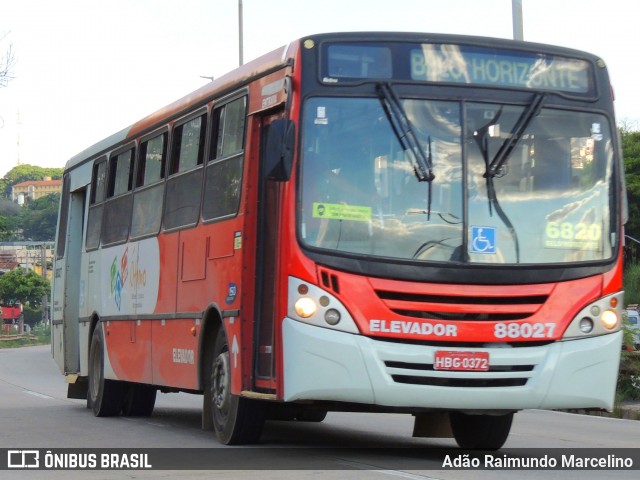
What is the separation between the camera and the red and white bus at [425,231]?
1062 centimetres

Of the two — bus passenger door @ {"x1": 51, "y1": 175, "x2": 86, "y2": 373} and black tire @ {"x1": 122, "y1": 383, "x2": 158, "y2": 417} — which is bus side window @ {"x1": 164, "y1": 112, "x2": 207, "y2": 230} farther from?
bus passenger door @ {"x1": 51, "y1": 175, "x2": 86, "y2": 373}

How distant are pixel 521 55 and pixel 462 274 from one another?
6.45 ft

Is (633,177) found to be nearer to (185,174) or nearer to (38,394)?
(38,394)

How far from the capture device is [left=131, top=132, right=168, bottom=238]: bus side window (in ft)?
50.4

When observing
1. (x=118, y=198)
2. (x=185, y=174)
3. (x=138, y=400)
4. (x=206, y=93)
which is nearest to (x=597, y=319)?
(x=206, y=93)

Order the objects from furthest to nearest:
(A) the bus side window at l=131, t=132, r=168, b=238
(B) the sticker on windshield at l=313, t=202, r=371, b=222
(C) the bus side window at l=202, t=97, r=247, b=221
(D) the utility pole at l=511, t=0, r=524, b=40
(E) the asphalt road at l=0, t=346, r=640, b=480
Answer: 1. (D) the utility pole at l=511, t=0, r=524, b=40
2. (A) the bus side window at l=131, t=132, r=168, b=238
3. (C) the bus side window at l=202, t=97, r=247, b=221
4. (B) the sticker on windshield at l=313, t=202, r=371, b=222
5. (E) the asphalt road at l=0, t=346, r=640, b=480

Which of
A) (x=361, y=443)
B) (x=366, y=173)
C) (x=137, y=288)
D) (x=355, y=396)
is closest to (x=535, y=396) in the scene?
(x=355, y=396)

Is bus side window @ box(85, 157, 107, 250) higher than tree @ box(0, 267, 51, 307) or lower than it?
lower

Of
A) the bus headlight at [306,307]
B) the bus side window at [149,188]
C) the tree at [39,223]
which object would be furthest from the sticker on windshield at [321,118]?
the tree at [39,223]

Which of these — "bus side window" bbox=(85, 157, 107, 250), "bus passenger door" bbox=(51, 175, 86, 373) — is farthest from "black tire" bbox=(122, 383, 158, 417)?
"bus side window" bbox=(85, 157, 107, 250)

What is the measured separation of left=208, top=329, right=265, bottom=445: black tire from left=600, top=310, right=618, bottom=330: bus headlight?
3.05m

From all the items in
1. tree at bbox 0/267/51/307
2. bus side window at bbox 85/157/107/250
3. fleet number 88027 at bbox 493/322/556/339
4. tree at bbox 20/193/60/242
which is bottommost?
fleet number 88027 at bbox 493/322/556/339

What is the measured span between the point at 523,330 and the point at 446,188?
4.07 feet

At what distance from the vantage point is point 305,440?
13.9 m
